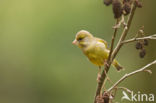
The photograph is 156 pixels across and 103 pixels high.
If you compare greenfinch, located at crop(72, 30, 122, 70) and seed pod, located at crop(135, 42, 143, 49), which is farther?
greenfinch, located at crop(72, 30, 122, 70)

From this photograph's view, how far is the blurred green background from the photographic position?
4.41m

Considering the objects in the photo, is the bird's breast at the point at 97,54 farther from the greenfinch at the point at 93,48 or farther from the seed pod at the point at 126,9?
the seed pod at the point at 126,9

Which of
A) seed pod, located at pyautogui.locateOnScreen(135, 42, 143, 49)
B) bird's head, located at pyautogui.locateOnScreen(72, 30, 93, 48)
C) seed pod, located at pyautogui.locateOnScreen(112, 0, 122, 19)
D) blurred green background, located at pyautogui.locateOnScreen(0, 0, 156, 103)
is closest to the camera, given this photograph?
seed pod, located at pyautogui.locateOnScreen(112, 0, 122, 19)

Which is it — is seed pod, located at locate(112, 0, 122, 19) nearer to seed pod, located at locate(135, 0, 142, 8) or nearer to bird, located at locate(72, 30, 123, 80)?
seed pod, located at locate(135, 0, 142, 8)

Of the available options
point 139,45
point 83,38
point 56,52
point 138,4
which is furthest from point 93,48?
point 56,52

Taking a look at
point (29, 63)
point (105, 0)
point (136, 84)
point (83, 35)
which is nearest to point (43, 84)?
point (29, 63)

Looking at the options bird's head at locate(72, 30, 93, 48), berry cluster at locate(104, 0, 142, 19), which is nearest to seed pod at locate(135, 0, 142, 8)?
berry cluster at locate(104, 0, 142, 19)

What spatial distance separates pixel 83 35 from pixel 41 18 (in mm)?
2501

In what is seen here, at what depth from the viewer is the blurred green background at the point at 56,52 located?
4406mm

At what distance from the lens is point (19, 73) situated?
5.09m

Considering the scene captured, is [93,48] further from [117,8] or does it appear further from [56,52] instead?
[56,52]

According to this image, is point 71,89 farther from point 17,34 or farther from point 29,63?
point 17,34

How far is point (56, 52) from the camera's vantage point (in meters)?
4.56

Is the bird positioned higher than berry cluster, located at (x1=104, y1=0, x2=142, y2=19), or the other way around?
berry cluster, located at (x1=104, y1=0, x2=142, y2=19)
